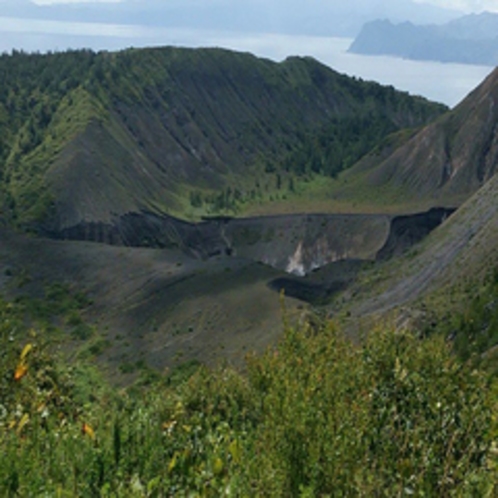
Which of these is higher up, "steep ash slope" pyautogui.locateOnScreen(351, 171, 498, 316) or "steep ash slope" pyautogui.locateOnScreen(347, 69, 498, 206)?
"steep ash slope" pyautogui.locateOnScreen(347, 69, 498, 206)

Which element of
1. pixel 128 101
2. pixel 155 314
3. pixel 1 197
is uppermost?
pixel 128 101

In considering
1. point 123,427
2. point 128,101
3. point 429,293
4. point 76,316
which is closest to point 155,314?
point 76,316

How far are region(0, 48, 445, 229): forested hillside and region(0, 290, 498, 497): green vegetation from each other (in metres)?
63.0

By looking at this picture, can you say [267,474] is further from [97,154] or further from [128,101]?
[128,101]

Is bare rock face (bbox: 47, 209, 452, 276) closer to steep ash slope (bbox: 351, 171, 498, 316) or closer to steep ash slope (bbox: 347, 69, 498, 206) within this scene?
steep ash slope (bbox: 347, 69, 498, 206)

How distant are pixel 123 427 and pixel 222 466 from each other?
3.06 meters

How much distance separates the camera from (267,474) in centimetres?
910

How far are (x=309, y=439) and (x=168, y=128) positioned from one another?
329 feet

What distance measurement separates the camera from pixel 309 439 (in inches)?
377

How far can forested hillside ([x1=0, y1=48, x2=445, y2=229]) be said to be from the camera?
264 ft

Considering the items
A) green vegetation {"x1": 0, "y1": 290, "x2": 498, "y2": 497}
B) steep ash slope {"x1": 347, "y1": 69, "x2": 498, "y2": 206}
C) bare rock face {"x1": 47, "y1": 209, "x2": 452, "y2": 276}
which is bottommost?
green vegetation {"x1": 0, "y1": 290, "x2": 498, "y2": 497}

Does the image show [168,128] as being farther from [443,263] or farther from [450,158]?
[443,263]

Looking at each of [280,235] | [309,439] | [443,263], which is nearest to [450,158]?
[280,235]

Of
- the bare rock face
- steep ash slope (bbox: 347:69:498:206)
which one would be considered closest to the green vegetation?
the bare rock face
